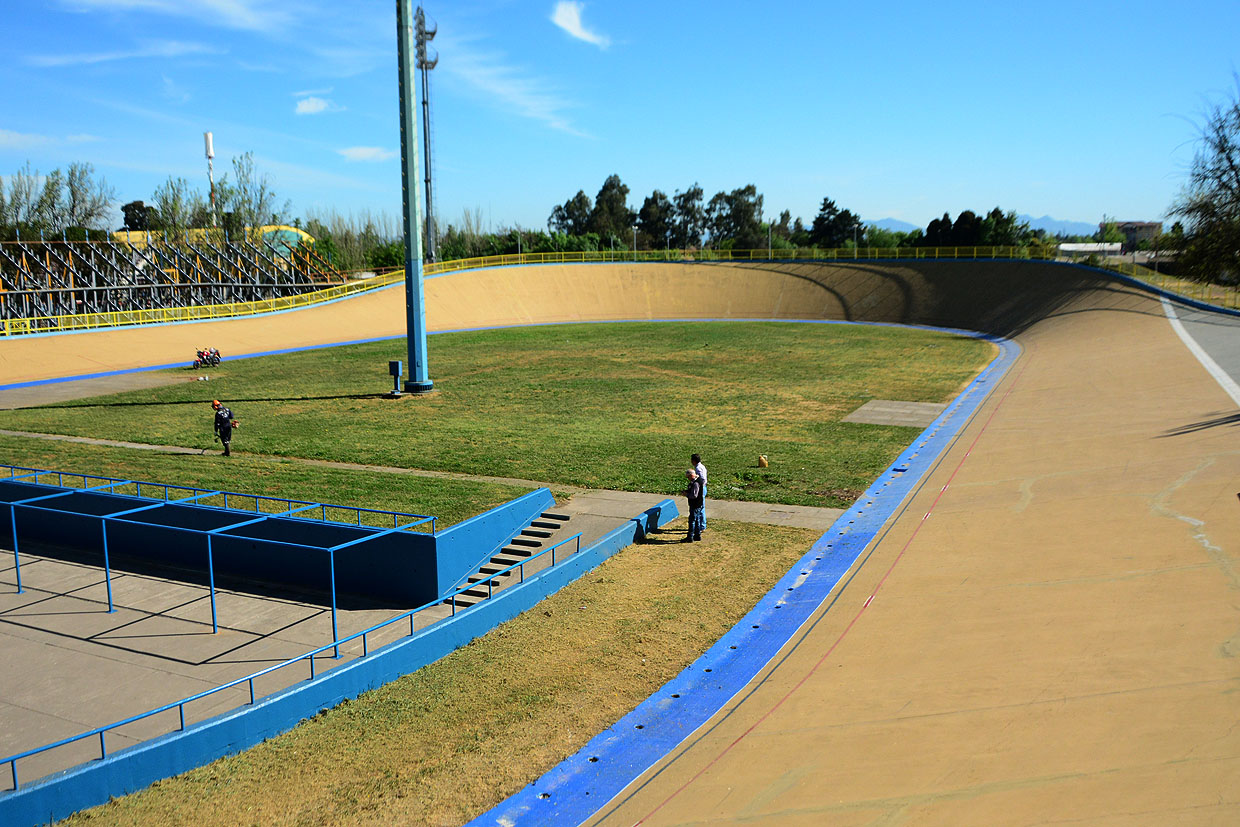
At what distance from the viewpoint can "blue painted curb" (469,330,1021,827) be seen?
25.2 feet

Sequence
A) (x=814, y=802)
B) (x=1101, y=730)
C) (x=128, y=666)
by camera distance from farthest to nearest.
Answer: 1. (x=128, y=666)
2. (x=1101, y=730)
3. (x=814, y=802)

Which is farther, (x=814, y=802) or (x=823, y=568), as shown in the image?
(x=823, y=568)

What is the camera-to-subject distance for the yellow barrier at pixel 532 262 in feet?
141

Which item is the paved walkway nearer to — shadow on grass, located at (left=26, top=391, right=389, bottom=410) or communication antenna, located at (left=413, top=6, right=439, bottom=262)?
shadow on grass, located at (left=26, top=391, right=389, bottom=410)

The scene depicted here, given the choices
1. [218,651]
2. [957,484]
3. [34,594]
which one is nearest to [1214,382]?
[957,484]

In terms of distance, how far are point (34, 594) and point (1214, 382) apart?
→ 28.1 m

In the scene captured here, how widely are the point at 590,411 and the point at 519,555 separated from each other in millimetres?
12882

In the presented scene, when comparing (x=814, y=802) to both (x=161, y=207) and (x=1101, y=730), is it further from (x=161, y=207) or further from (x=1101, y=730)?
(x=161, y=207)

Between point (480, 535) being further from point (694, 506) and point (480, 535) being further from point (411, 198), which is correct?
point (411, 198)

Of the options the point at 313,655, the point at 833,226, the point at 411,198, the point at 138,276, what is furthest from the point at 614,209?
the point at 313,655

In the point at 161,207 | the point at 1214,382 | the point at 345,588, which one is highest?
the point at 161,207

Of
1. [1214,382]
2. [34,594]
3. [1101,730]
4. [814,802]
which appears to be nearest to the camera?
[814,802]

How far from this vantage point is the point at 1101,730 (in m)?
7.86

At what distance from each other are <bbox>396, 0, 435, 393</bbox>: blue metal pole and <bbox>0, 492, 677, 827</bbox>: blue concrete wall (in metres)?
19.2
